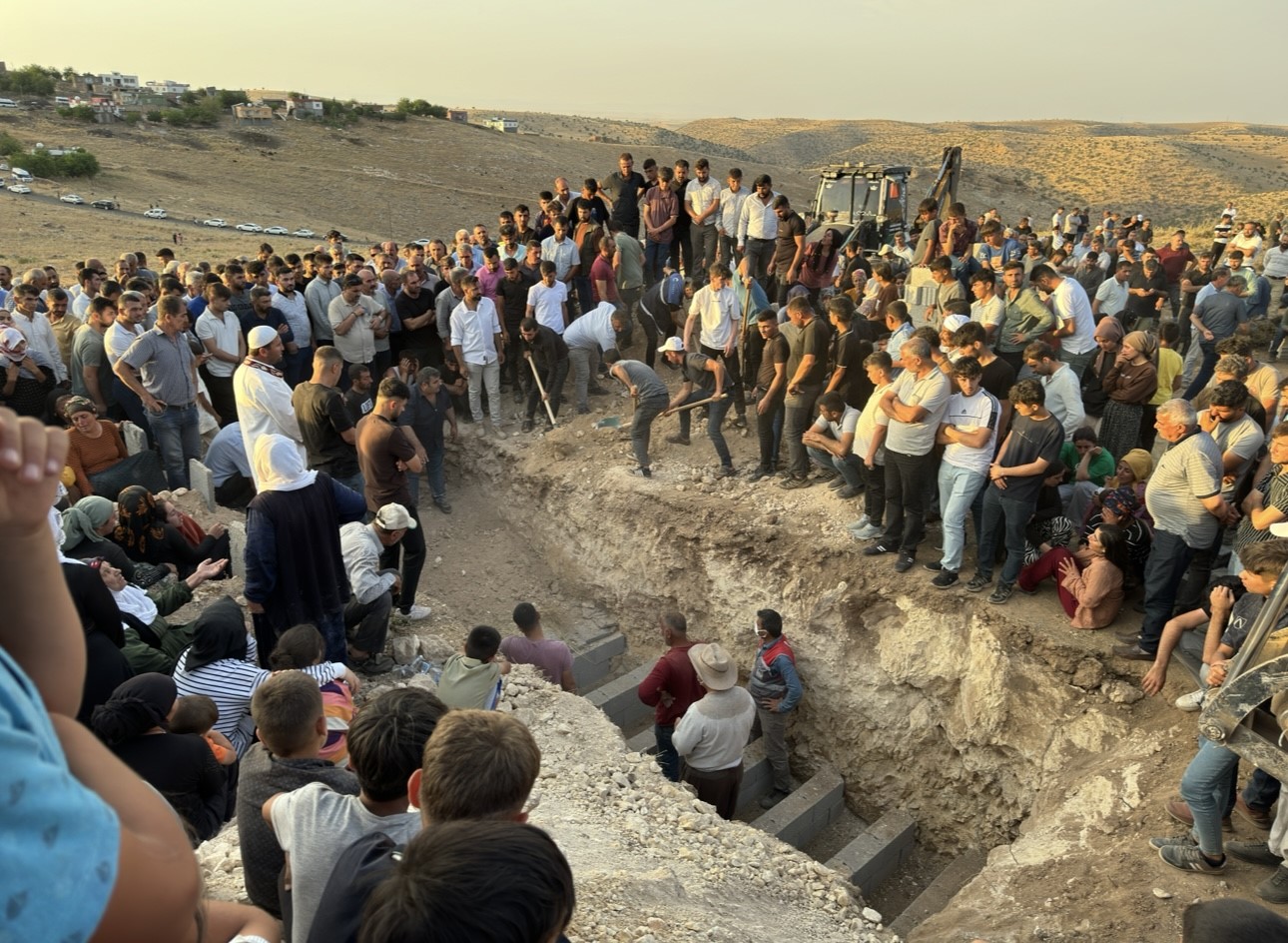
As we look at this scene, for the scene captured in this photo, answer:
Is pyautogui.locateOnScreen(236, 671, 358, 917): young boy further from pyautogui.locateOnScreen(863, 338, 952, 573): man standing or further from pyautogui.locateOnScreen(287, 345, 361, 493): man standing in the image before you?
pyautogui.locateOnScreen(863, 338, 952, 573): man standing

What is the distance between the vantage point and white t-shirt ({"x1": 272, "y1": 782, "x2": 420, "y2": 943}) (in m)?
2.69

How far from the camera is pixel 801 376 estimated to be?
8.53 m

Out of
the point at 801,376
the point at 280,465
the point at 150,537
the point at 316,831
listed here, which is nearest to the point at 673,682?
the point at 801,376

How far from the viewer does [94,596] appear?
4449 millimetres

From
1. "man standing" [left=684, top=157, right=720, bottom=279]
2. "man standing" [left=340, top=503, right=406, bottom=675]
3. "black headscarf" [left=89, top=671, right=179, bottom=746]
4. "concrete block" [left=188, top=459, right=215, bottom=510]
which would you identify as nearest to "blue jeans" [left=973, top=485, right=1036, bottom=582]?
"man standing" [left=340, top=503, right=406, bottom=675]

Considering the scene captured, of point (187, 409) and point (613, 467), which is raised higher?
point (187, 409)

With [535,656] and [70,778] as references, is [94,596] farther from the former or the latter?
[70,778]

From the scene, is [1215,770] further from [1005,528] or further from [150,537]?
[150,537]

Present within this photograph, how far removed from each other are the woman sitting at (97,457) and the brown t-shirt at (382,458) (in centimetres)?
201

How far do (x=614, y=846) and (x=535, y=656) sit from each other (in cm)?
→ 205

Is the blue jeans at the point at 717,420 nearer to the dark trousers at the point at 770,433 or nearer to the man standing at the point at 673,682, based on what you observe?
the dark trousers at the point at 770,433

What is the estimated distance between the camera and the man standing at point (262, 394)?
6953 millimetres

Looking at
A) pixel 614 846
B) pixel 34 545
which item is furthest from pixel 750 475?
pixel 34 545

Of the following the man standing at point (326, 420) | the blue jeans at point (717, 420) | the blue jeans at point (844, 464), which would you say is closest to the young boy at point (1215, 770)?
the blue jeans at point (844, 464)
